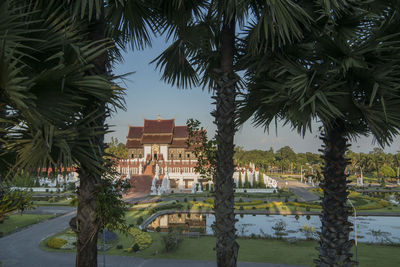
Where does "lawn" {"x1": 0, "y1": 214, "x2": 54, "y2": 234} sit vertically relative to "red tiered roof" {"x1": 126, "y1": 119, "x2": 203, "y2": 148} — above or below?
below

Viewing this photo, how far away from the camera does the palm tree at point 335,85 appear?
12.9ft

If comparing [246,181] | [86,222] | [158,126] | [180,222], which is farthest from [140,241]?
[158,126]

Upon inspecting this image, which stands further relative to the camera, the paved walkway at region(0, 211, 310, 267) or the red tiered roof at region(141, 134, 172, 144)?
the red tiered roof at region(141, 134, 172, 144)

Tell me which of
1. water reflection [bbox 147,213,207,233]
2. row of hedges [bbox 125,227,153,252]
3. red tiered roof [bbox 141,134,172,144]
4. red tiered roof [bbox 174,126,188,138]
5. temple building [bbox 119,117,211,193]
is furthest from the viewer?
red tiered roof [bbox 174,126,188,138]

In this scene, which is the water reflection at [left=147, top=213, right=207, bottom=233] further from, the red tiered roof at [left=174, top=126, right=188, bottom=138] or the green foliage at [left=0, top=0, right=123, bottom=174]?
the red tiered roof at [left=174, top=126, right=188, bottom=138]

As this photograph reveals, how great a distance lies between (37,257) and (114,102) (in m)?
10.3

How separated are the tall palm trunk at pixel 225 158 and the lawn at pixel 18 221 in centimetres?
1489

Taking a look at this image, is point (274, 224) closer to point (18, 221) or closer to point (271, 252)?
point (271, 252)

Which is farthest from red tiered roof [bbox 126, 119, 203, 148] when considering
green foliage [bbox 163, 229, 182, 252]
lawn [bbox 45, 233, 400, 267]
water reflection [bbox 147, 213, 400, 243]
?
green foliage [bbox 163, 229, 182, 252]

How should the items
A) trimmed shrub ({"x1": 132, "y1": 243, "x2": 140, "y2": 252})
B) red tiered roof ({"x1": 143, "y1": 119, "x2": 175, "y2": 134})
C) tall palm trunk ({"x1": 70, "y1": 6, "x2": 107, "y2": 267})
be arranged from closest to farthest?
tall palm trunk ({"x1": 70, "y1": 6, "x2": 107, "y2": 267}) < trimmed shrub ({"x1": 132, "y1": 243, "x2": 140, "y2": 252}) < red tiered roof ({"x1": 143, "y1": 119, "x2": 175, "y2": 134})

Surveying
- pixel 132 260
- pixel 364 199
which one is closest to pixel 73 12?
pixel 132 260

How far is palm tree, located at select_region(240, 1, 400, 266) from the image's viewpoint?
3.94 meters

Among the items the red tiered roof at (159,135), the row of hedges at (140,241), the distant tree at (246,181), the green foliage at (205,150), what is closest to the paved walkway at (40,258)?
the row of hedges at (140,241)

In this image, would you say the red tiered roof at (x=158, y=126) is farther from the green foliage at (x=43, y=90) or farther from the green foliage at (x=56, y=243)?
the green foliage at (x=43, y=90)
